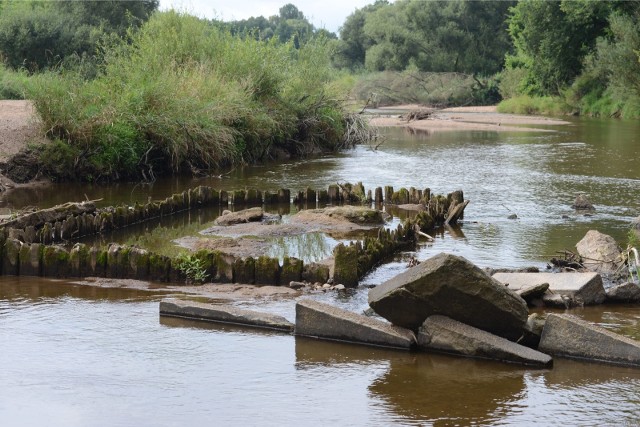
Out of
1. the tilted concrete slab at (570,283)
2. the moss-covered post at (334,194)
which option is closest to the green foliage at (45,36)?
the moss-covered post at (334,194)

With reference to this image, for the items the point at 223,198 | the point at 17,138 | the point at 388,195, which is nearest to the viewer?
the point at 223,198

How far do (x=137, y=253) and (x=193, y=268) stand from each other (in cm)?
80

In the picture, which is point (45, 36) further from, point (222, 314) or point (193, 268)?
point (222, 314)

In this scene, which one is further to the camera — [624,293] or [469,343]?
[624,293]

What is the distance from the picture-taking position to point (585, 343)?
8.55 metres

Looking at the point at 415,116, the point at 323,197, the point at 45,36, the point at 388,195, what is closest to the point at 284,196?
the point at 323,197

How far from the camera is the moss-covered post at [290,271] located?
445 inches

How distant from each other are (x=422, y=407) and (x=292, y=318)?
283cm

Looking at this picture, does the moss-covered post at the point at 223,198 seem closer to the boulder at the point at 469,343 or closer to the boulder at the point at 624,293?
the boulder at the point at 624,293

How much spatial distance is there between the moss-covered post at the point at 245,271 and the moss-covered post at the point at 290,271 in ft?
1.23

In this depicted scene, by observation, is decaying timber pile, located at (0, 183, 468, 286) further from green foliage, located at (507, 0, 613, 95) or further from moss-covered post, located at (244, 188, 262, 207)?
green foliage, located at (507, 0, 613, 95)

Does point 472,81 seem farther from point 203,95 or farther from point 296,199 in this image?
point 296,199

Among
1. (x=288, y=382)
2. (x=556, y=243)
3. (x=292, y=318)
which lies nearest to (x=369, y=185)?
(x=556, y=243)

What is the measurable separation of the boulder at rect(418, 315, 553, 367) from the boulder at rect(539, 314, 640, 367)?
0.92 feet
